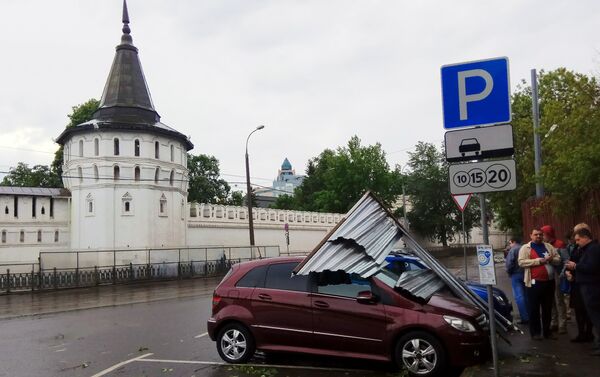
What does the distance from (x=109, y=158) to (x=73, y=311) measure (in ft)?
75.2

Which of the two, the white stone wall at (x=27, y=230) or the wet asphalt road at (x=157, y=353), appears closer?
the wet asphalt road at (x=157, y=353)

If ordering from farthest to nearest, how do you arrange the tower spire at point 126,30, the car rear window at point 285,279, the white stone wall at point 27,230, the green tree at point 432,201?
the green tree at point 432,201 → the tower spire at point 126,30 → the white stone wall at point 27,230 → the car rear window at point 285,279

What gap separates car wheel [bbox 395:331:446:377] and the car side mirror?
0.60m

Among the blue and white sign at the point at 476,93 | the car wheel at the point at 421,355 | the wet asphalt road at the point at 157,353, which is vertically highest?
the blue and white sign at the point at 476,93

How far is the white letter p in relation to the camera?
21.0ft

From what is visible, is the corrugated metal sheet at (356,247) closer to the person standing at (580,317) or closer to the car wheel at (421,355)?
the car wheel at (421,355)

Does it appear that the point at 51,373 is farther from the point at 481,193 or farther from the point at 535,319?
the point at 535,319

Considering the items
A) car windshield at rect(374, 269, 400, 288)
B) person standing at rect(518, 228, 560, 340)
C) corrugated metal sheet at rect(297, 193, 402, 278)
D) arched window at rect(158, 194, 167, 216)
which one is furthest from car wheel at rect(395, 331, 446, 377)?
arched window at rect(158, 194, 167, 216)

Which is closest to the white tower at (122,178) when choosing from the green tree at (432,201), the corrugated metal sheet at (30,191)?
the corrugated metal sheet at (30,191)

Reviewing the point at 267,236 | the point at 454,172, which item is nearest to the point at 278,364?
the point at 454,172

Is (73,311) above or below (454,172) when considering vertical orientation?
below

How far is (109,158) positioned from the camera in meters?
38.8

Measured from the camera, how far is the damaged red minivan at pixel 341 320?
284 inches

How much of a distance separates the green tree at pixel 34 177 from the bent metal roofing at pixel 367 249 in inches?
2150
